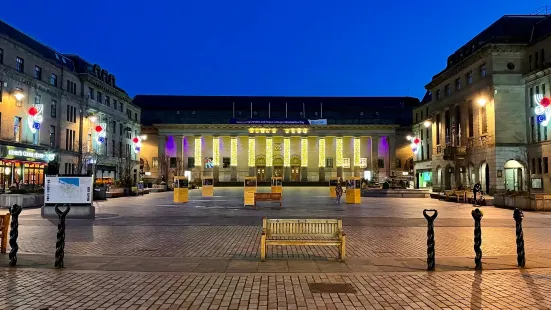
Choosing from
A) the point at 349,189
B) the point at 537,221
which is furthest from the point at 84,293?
the point at 349,189

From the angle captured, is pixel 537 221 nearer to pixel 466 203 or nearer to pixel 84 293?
pixel 466 203

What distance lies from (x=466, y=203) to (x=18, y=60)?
155 ft

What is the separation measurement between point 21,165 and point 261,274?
148ft

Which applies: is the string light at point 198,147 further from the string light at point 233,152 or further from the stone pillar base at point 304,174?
the stone pillar base at point 304,174

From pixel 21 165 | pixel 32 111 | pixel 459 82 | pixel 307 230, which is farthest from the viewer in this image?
pixel 459 82

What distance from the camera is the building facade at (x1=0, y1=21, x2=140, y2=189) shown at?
42375 millimetres

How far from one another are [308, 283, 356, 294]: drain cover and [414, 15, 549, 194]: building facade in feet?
122

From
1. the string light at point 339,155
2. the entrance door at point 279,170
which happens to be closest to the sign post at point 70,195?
the entrance door at point 279,170

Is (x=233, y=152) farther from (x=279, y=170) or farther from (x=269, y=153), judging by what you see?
(x=279, y=170)

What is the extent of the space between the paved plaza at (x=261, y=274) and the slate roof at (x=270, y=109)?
8042 cm

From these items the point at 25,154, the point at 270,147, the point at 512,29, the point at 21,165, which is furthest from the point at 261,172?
the point at 512,29

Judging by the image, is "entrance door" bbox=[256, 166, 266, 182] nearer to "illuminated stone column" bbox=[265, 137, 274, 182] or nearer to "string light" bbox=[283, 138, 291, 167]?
"illuminated stone column" bbox=[265, 137, 274, 182]

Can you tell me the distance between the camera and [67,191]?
19.7 metres

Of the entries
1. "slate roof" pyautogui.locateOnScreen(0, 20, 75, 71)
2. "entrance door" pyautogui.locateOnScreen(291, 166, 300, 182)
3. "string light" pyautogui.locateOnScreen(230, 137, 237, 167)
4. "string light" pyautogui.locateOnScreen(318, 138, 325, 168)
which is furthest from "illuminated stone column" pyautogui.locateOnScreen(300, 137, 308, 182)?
"slate roof" pyautogui.locateOnScreen(0, 20, 75, 71)
